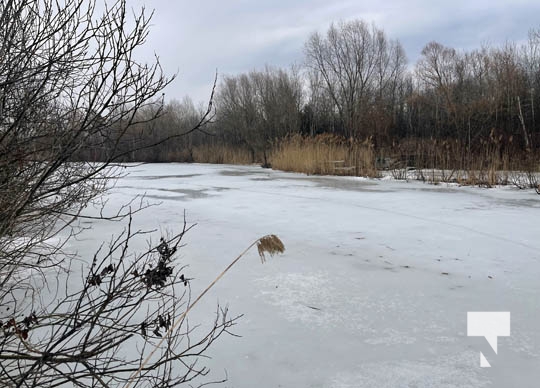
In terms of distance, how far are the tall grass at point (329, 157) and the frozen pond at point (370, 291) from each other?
18.6 feet

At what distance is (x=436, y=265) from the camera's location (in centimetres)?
308

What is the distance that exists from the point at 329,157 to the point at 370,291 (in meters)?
9.47

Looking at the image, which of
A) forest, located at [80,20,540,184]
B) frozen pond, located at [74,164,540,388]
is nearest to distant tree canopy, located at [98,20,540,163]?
forest, located at [80,20,540,184]

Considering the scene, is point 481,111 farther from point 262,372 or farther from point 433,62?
point 262,372

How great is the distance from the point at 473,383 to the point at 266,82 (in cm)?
2099

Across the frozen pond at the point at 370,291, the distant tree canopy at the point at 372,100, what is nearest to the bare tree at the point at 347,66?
the distant tree canopy at the point at 372,100

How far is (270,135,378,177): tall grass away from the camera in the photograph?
439 inches

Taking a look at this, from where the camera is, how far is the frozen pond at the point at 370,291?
175 cm

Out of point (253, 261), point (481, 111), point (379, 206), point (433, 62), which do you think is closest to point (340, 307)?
point (253, 261)

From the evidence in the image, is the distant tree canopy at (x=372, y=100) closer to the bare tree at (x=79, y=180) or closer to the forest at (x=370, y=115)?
the forest at (x=370, y=115)

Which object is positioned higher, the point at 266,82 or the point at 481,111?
the point at 266,82

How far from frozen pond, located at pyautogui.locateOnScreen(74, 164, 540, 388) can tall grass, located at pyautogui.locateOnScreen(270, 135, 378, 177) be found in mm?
5659

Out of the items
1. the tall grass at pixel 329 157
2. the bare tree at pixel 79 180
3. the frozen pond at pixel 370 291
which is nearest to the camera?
the bare tree at pixel 79 180

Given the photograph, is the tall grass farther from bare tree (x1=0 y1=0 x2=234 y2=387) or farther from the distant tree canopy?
bare tree (x1=0 y1=0 x2=234 y2=387)
